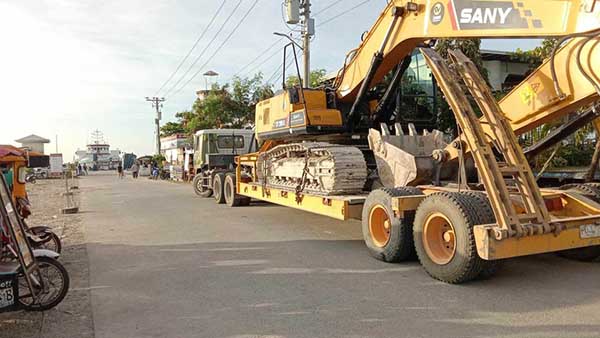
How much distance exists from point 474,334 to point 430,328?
1.18 ft

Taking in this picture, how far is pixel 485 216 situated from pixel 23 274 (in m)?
4.59

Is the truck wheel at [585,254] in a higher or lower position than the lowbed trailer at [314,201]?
lower

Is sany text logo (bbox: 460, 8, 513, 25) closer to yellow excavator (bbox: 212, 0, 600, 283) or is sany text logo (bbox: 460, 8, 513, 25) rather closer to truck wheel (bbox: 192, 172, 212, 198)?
yellow excavator (bbox: 212, 0, 600, 283)

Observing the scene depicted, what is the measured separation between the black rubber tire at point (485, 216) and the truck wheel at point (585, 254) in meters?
1.64

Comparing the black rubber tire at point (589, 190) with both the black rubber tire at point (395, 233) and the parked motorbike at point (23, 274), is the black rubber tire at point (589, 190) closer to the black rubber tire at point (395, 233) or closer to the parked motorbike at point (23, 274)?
the black rubber tire at point (395, 233)

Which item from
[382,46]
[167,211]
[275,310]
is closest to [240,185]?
[167,211]

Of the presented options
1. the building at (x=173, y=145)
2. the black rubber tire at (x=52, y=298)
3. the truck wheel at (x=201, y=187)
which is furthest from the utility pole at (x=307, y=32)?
the building at (x=173, y=145)

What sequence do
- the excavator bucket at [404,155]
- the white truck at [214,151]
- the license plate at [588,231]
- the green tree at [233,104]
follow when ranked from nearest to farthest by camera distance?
the license plate at [588,231] → the excavator bucket at [404,155] → the white truck at [214,151] → the green tree at [233,104]

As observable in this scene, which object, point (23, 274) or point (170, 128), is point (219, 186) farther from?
point (170, 128)

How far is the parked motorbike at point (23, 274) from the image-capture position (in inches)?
174

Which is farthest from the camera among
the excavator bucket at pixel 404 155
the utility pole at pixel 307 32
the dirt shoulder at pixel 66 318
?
the utility pole at pixel 307 32

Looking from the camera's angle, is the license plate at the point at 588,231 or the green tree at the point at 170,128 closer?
the license plate at the point at 588,231

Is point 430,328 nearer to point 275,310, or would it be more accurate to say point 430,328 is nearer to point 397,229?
point 275,310

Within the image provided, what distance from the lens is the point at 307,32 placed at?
18.8m
